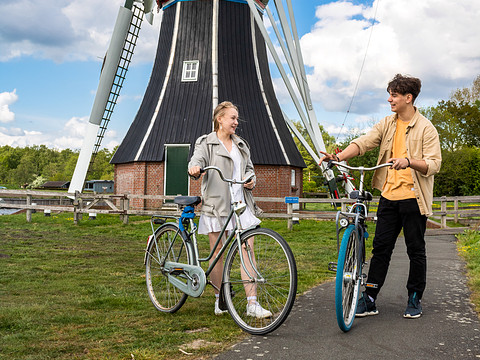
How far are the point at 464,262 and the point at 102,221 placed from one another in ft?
32.1

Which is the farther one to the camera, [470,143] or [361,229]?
[470,143]

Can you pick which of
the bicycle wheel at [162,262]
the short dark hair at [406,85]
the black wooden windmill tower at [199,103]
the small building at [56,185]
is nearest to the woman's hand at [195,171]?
the bicycle wheel at [162,262]

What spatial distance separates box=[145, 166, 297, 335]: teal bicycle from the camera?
3367 millimetres

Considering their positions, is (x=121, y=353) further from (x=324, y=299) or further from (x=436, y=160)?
(x=436, y=160)

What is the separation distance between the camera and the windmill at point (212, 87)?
17.3m

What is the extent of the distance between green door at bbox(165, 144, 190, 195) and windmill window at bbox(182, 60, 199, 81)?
104 inches

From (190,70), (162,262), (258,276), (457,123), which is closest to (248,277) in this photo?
(258,276)

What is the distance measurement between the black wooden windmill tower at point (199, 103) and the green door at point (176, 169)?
4 centimetres

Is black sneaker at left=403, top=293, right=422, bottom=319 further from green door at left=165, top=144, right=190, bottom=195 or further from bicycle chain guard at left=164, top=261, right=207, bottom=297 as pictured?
green door at left=165, top=144, right=190, bottom=195

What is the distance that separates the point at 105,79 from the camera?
20.3m

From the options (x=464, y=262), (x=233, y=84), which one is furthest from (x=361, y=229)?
(x=233, y=84)

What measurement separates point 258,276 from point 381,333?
3.07 feet

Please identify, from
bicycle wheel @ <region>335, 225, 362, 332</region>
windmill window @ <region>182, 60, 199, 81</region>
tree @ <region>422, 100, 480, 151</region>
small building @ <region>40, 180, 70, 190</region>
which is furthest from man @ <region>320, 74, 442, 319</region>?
small building @ <region>40, 180, 70, 190</region>

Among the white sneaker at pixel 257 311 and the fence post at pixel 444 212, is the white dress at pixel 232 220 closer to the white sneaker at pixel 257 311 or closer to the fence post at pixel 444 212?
the white sneaker at pixel 257 311
